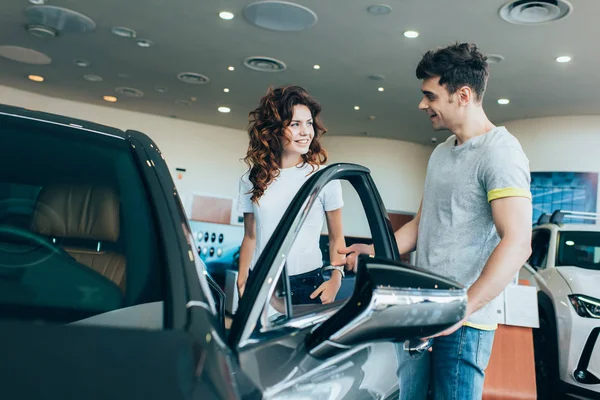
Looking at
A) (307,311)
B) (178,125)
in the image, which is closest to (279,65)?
(178,125)

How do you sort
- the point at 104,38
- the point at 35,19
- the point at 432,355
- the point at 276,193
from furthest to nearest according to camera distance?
the point at 104,38
the point at 35,19
the point at 276,193
the point at 432,355

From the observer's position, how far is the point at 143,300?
0.96 meters

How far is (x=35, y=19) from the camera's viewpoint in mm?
8422

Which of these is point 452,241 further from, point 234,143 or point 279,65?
point 234,143

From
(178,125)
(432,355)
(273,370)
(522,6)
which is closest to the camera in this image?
(273,370)

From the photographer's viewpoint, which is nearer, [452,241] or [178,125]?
[452,241]

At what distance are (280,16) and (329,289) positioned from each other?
6.52 meters

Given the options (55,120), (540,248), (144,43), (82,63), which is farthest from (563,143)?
(55,120)

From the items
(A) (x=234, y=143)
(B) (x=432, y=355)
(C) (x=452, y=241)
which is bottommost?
(B) (x=432, y=355)

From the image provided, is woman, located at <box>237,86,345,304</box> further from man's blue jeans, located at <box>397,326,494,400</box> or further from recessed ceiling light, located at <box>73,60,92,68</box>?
recessed ceiling light, located at <box>73,60,92,68</box>

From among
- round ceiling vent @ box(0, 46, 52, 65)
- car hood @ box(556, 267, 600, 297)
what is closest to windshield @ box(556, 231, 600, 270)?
car hood @ box(556, 267, 600, 297)

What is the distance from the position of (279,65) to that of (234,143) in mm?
6642

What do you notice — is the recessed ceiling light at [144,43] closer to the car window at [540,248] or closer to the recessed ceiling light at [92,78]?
the recessed ceiling light at [92,78]

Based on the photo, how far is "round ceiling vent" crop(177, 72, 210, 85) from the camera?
10755mm
